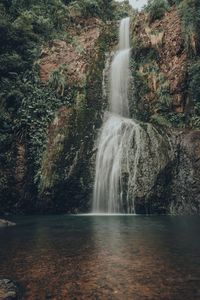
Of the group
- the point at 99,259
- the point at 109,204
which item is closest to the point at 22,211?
the point at 109,204

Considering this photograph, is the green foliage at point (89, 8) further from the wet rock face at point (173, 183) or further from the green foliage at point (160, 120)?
the wet rock face at point (173, 183)

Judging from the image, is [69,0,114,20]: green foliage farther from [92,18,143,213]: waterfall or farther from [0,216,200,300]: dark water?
[0,216,200,300]: dark water

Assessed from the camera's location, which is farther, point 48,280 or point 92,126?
point 92,126

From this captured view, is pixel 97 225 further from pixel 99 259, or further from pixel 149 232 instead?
pixel 99 259

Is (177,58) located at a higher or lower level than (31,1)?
lower

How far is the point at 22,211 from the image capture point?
1984cm

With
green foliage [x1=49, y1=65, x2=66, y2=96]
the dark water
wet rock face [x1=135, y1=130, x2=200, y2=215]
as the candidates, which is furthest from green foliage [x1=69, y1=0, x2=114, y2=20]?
the dark water

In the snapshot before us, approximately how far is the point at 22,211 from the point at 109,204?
4.72 meters

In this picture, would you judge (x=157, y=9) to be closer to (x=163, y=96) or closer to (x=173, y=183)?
(x=163, y=96)

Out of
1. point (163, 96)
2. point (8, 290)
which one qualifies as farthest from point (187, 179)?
point (8, 290)

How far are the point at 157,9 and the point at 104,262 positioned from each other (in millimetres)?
22070

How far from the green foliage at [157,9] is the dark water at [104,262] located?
58.3 feet

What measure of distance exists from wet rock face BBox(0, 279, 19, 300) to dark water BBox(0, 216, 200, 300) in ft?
0.57

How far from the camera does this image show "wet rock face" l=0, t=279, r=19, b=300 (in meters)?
5.49
